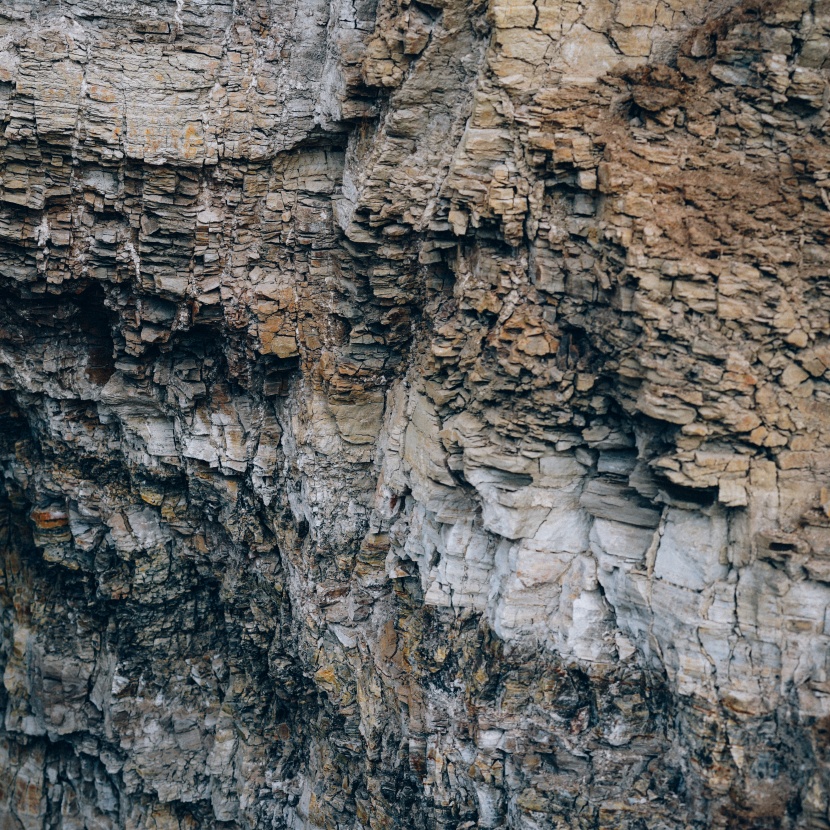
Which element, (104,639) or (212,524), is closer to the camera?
(212,524)

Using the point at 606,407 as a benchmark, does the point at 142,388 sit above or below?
below

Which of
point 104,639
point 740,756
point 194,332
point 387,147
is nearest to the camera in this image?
point 740,756

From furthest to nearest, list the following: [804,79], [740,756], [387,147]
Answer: [387,147]
[740,756]
[804,79]

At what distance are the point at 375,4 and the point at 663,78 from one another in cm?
426

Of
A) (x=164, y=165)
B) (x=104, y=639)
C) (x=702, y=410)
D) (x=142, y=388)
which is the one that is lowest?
(x=104, y=639)

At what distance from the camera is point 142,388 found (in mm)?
15578

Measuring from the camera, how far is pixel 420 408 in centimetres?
1292

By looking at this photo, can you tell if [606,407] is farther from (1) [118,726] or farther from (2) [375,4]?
(1) [118,726]

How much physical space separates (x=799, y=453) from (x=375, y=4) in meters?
8.08

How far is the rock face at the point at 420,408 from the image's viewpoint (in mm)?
10586

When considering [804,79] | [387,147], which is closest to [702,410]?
[804,79]

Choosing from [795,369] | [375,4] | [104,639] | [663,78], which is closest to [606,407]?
[795,369]

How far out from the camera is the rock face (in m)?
10.6

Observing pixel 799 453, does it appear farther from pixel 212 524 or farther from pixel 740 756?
pixel 212 524
